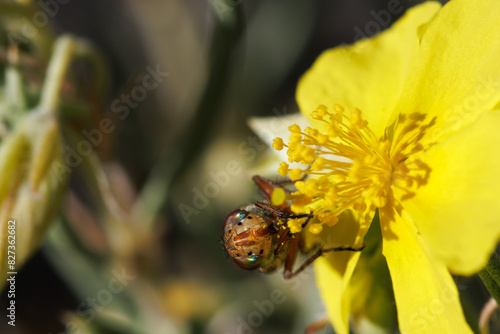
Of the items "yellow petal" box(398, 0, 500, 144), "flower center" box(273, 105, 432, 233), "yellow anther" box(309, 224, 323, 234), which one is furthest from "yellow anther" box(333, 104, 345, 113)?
"yellow anther" box(309, 224, 323, 234)

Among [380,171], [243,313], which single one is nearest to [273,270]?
[380,171]

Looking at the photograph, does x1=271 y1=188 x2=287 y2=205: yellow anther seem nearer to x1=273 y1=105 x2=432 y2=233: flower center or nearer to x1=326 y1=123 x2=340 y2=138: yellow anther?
x1=273 y1=105 x2=432 y2=233: flower center

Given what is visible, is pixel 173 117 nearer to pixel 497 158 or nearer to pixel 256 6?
pixel 256 6

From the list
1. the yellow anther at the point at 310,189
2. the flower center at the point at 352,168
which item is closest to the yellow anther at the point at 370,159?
the flower center at the point at 352,168

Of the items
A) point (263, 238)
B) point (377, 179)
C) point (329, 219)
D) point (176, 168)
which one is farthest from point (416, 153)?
point (176, 168)

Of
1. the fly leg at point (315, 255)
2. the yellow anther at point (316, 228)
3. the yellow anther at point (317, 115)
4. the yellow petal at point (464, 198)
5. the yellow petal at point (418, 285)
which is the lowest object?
the yellow petal at point (418, 285)

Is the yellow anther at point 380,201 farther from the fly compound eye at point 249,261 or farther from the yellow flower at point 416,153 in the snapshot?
the fly compound eye at point 249,261

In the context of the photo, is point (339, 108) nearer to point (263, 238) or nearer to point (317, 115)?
point (317, 115)

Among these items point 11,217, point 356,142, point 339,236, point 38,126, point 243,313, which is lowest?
point 243,313
